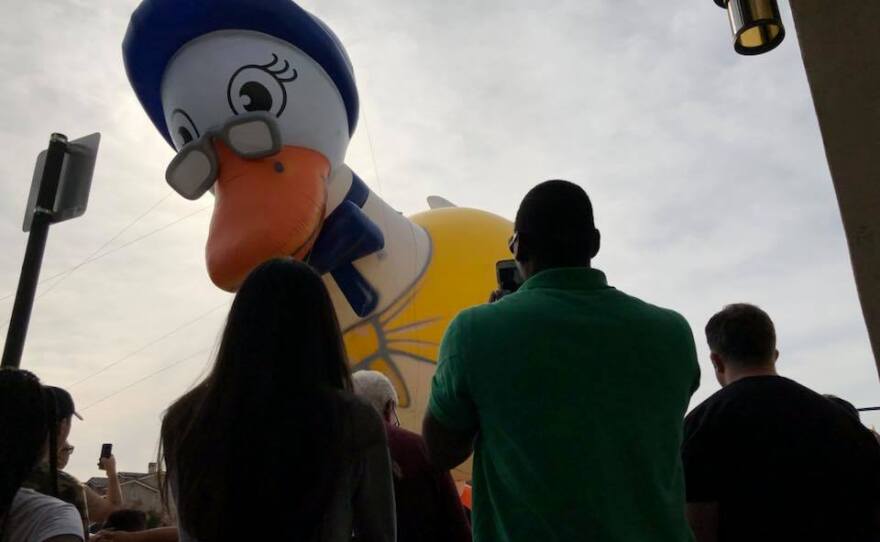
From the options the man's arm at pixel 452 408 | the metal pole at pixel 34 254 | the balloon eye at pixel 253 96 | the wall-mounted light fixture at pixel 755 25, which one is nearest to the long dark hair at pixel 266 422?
the man's arm at pixel 452 408

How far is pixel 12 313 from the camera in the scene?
3.28 metres

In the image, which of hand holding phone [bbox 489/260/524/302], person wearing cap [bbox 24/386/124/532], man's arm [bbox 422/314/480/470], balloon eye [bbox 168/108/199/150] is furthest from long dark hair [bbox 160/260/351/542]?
balloon eye [bbox 168/108/199/150]

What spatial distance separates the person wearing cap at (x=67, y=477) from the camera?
6.01 feet

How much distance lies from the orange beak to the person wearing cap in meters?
1.33

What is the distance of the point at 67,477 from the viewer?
2172 millimetres

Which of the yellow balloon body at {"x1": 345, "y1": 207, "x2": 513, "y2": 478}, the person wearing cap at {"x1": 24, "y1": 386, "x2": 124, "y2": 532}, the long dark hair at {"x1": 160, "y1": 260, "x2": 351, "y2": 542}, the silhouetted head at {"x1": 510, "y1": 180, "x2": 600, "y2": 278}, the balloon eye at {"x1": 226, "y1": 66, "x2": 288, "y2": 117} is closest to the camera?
the long dark hair at {"x1": 160, "y1": 260, "x2": 351, "y2": 542}

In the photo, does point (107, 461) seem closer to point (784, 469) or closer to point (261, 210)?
point (261, 210)

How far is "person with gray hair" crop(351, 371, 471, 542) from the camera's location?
2340 mm

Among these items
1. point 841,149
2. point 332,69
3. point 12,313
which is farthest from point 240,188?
point 841,149

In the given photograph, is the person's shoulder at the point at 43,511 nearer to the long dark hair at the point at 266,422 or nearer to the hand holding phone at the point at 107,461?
the long dark hair at the point at 266,422

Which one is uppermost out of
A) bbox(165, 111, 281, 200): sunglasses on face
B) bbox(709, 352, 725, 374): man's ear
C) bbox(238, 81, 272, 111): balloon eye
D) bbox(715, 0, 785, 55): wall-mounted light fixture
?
Result: bbox(238, 81, 272, 111): balloon eye

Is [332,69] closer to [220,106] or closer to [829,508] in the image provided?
[220,106]

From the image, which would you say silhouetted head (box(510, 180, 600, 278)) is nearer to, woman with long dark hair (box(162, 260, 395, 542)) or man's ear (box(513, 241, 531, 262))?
man's ear (box(513, 241, 531, 262))

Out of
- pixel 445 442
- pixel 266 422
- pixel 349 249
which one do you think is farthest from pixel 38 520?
pixel 349 249
